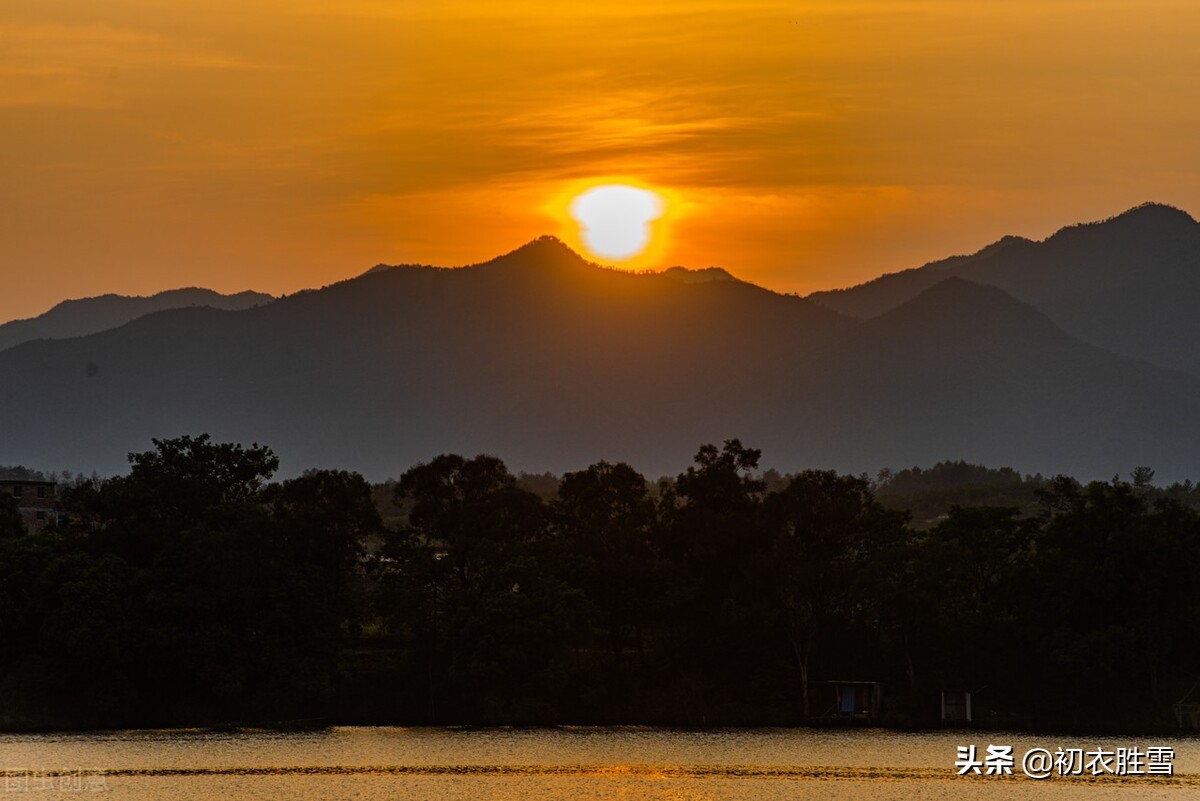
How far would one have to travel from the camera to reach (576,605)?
8500 cm

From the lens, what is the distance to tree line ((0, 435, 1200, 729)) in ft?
274

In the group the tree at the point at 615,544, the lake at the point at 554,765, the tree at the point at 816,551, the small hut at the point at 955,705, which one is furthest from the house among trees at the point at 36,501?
the small hut at the point at 955,705

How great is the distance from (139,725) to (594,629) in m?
21.2

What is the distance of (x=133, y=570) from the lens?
86438mm

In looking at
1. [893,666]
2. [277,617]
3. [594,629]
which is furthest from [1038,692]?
[277,617]

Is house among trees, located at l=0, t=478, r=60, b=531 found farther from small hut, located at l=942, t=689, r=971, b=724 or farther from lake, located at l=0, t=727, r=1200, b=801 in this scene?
small hut, located at l=942, t=689, r=971, b=724

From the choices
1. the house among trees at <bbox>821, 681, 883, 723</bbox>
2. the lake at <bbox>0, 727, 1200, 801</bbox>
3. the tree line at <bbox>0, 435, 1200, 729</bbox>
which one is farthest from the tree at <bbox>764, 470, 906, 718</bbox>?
the lake at <bbox>0, 727, 1200, 801</bbox>

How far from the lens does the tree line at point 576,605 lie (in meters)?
83.5

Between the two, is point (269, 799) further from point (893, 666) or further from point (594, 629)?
point (893, 666)

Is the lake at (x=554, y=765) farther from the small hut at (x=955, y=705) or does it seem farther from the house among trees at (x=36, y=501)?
the house among trees at (x=36, y=501)

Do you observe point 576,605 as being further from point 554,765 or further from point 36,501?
point 36,501

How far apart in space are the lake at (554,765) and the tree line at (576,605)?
3.96 metres

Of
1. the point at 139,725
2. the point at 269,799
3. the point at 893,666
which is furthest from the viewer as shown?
the point at 893,666

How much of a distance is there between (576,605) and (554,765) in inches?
568
